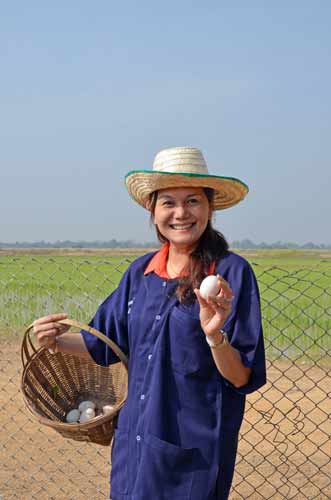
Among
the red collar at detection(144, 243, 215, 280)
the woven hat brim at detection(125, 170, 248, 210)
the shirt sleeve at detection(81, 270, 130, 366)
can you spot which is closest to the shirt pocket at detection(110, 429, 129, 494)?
the shirt sleeve at detection(81, 270, 130, 366)

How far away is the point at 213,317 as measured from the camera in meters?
1.94

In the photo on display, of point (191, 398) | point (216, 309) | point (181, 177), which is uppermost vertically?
point (181, 177)

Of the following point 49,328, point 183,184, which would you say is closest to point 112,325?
point 49,328

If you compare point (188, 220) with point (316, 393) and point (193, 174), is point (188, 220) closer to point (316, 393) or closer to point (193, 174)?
point (193, 174)

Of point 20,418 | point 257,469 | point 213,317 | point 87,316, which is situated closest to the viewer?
point 213,317

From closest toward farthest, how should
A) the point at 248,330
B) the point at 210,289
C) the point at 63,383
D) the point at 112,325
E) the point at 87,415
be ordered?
the point at 210,289, the point at 248,330, the point at 112,325, the point at 87,415, the point at 63,383

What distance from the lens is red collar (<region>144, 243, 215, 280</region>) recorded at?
2.33 m

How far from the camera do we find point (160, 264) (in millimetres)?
2365

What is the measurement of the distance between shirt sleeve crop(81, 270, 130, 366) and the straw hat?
33 cm

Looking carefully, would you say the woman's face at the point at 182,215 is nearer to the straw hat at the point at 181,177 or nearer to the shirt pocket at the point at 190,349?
the straw hat at the point at 181,177

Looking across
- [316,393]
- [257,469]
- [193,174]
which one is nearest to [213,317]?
[193,174]

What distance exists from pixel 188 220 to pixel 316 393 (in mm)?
5072

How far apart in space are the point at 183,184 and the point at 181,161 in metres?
0.09

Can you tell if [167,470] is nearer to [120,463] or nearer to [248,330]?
[120,463]
